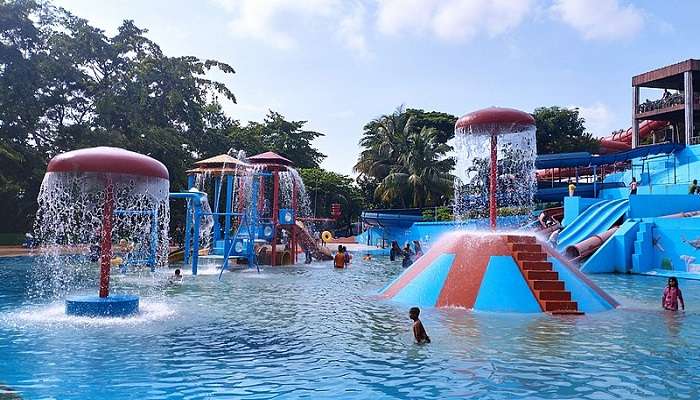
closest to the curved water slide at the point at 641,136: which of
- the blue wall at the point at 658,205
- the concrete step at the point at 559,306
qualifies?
the blue wall at the point at 658,205

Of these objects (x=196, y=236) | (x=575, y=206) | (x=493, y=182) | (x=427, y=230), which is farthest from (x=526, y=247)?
(x=427, y=230)

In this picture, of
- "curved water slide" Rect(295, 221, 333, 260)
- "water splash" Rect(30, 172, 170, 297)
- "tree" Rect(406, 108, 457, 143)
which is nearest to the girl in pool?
"water splash" Rect(30, 172, 170, 297)

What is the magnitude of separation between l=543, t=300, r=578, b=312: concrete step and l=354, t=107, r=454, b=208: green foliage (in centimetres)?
3443

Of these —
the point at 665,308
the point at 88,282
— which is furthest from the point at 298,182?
the point at 665,308

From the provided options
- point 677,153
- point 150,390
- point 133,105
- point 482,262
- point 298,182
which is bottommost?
point 150,390

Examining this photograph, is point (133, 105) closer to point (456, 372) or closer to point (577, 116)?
point (456, 372)

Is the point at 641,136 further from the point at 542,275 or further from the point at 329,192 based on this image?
the point at 542,275

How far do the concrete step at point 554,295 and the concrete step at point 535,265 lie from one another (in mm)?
749

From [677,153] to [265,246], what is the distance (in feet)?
95.3

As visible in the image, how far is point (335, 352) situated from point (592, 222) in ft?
79.4

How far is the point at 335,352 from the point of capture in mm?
9586

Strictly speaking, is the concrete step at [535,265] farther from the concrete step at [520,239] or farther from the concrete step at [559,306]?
the concrete step at [559,306]

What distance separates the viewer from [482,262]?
15.0 meters

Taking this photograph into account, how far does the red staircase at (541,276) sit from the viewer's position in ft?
45.0
